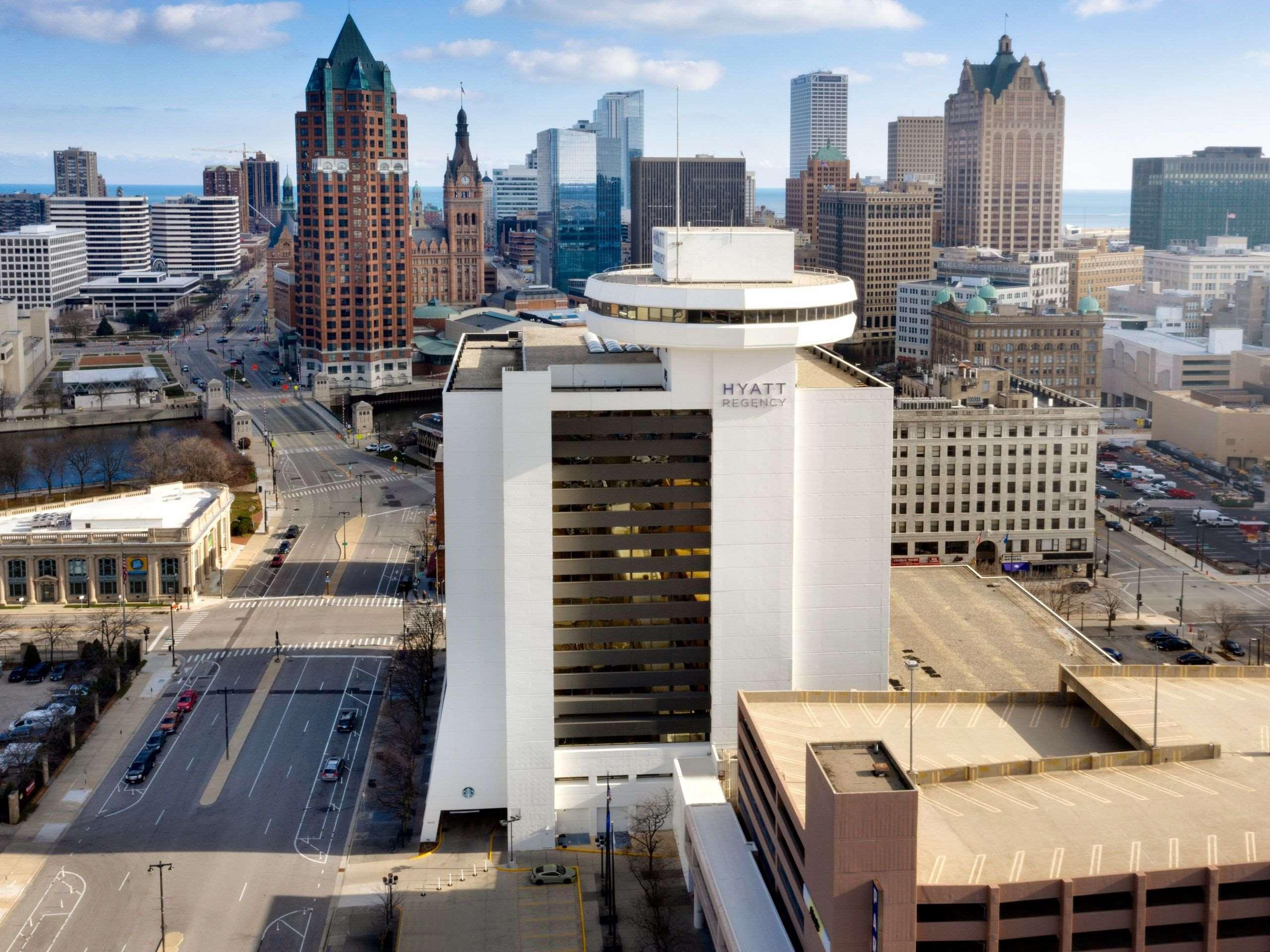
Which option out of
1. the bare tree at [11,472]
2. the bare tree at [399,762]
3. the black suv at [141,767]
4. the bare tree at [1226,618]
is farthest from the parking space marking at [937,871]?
the bare tree at [11,472]

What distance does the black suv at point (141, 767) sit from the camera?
9700cm

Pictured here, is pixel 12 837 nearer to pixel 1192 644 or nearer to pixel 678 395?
pixel 678 395

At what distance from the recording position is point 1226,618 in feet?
416

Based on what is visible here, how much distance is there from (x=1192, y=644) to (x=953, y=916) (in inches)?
2859

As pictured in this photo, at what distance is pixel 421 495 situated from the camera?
7288 inches

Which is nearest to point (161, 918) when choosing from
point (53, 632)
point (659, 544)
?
point (659, 544)

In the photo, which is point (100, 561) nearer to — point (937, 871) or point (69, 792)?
point (69, 792)

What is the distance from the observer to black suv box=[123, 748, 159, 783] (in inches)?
3819

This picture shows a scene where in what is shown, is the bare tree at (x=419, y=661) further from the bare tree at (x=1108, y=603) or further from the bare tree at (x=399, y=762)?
the bare tree at (x=1108, y=603)

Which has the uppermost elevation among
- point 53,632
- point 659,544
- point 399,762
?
point 659,544

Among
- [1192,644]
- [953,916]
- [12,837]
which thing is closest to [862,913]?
[953,916]

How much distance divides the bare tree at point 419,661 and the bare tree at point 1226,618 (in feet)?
195

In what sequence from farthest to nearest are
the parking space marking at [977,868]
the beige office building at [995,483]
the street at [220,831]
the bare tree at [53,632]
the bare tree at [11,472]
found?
the bare tree at [11,472] < the beige office building at [995,483] < the bare tree at [53,632] < the street at [220,831] < the parking space marking at [977,868]

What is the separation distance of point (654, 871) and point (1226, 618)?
63.9m
